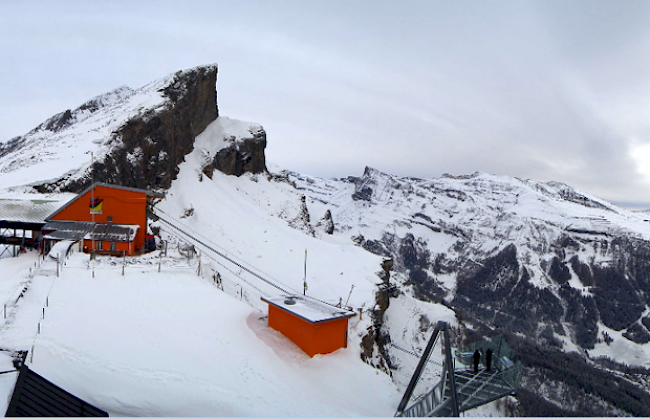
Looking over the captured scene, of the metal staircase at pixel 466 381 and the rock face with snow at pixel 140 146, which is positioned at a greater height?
the rock face with snow at pixel 140 146

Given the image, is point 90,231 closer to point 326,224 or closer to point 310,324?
point 310,324

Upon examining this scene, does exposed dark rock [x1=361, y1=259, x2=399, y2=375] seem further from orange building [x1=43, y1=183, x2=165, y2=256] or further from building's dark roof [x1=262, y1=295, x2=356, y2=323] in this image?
orange building [x1=43, y1=183, x2=165, y2=256]

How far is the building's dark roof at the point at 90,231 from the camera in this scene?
26.5m

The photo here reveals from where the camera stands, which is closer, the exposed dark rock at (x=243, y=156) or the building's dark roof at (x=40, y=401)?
the building's dark roof at (x=40, y=401)

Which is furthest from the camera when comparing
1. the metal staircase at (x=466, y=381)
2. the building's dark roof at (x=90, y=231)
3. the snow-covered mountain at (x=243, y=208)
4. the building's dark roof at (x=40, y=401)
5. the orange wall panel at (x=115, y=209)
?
the snow-covered mountain at (x=243, y=208)

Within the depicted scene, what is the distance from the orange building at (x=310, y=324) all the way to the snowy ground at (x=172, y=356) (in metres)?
0.44

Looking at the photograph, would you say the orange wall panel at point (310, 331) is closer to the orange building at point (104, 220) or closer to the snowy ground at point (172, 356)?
the snowy ground at point (172, 356)

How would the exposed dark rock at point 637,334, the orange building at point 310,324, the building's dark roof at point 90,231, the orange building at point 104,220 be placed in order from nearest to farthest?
1. the orange building at point 310,324
2. the building's dark roof at point 90,231
3. the orange building at point 104,220
4. the exposed dark rock at point 637,334

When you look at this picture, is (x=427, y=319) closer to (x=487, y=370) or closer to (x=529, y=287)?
(x=487, y=370)

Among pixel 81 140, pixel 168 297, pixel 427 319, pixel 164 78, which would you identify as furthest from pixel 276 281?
pixel 164 78

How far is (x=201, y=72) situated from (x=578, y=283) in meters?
209

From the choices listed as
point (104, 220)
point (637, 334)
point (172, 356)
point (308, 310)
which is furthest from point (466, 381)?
point (637, 334)

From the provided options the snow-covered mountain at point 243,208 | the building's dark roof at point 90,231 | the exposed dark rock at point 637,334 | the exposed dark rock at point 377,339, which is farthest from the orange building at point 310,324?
the exposed dark rock at point 637,334

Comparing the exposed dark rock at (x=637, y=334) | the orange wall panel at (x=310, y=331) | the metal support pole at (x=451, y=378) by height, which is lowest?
the exposed dark rock at (x=637, y=334)
